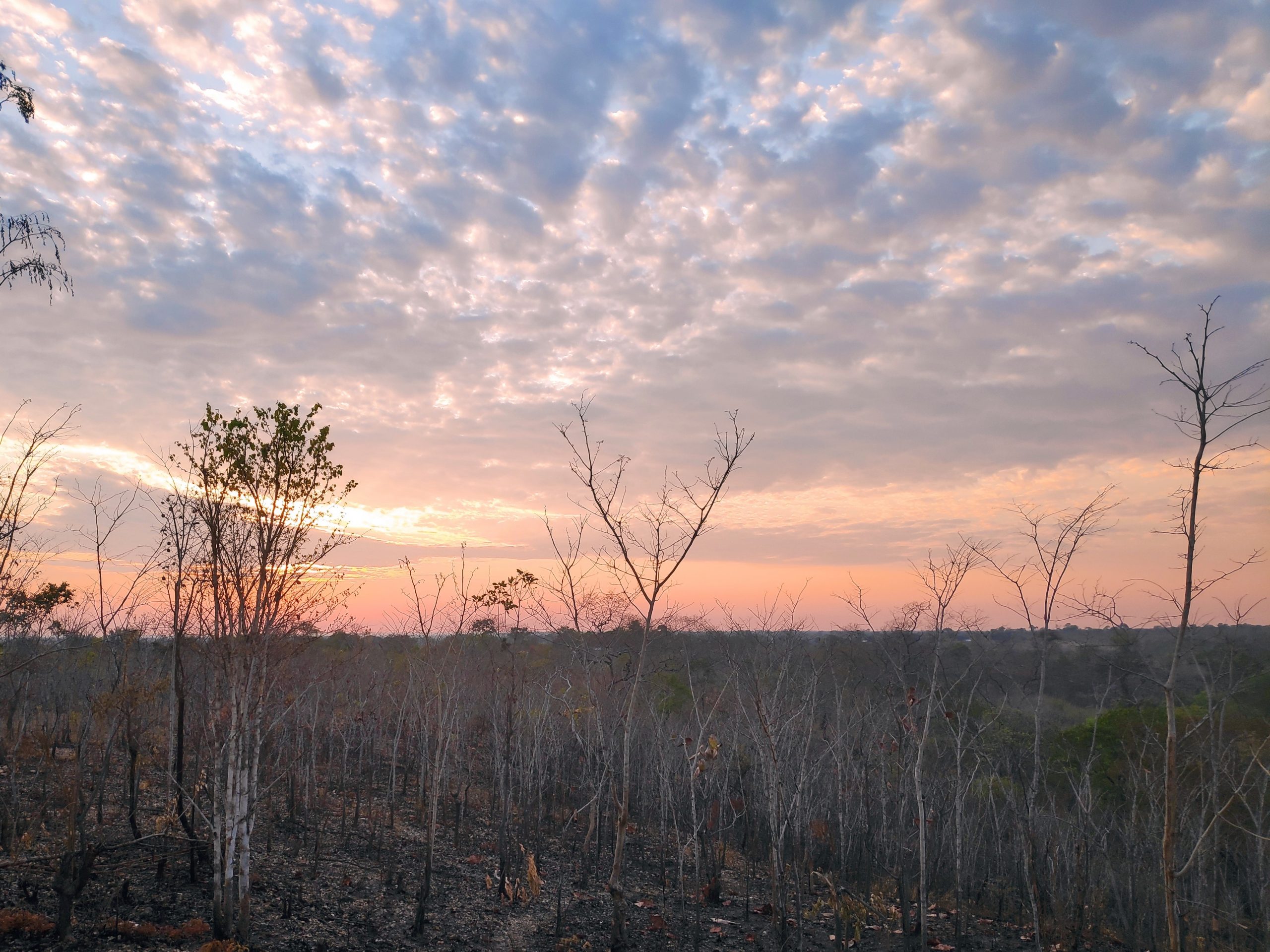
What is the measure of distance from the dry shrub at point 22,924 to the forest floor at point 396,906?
5cm

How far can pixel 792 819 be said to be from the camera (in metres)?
13.4

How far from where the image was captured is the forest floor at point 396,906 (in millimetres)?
8984

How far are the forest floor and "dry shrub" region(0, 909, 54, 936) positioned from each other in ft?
0.18

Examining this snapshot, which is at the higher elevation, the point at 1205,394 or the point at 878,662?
the point at 1205,394

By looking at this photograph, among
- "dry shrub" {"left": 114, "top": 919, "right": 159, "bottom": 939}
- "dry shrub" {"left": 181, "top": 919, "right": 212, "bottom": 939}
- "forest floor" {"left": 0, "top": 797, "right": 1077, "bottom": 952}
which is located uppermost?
"dry shrub" {"left": 114, "top": 919, "right": 159, "bottom": 939}

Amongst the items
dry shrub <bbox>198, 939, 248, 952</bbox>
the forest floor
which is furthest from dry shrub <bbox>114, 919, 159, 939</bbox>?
dry shrub <bbox>198, 939, 248, 952</bbox>

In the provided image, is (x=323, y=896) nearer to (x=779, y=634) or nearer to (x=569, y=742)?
(x=779, y=634)

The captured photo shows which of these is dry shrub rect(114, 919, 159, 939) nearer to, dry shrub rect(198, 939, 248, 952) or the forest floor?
the forest floor

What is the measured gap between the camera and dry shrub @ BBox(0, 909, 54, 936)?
25.9 feet

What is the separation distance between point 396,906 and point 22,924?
5334 millimetres

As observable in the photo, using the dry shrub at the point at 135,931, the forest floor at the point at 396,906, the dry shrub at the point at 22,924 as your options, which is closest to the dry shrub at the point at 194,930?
the forest floor at the point at 396,906

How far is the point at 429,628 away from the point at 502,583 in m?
4.40

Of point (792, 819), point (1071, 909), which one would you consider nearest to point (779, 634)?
point (792, 819)

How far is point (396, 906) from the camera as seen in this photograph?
38.8 feet
